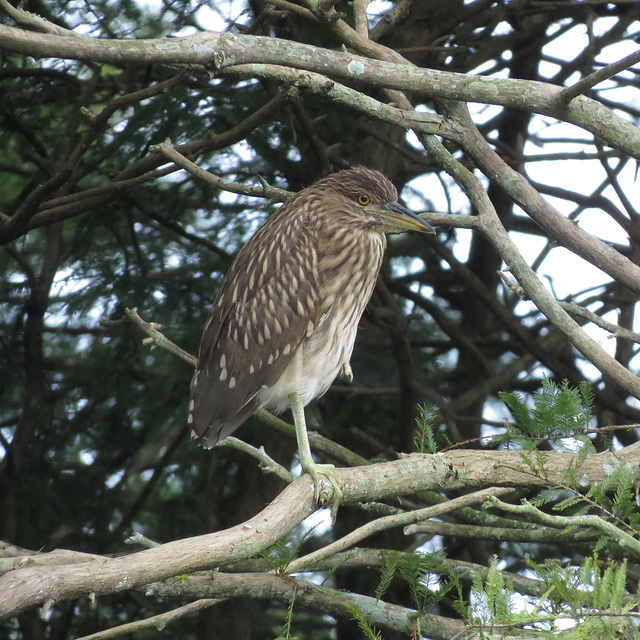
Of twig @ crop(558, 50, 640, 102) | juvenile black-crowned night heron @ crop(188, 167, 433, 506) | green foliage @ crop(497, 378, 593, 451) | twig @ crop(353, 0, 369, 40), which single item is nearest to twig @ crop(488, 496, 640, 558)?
green foliage @ crop(497, 378, 593, 451)

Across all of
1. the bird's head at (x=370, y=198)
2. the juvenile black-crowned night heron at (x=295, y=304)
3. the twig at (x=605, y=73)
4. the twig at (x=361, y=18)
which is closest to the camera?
the twig at (x=605, y=73)

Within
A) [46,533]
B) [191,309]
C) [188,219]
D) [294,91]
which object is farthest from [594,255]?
[46,533]

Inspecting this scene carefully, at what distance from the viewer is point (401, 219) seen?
12.0 ft

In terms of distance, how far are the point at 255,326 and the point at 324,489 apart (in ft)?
3.11

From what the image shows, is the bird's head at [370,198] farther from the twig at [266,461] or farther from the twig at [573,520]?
the twig at [573,520]

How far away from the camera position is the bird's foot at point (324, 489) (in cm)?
288

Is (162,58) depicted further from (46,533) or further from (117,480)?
(117,480)

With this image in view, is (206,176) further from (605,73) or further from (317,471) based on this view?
(605,73)

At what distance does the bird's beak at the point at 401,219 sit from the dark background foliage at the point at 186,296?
2.04 ft

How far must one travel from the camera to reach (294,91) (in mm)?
3031

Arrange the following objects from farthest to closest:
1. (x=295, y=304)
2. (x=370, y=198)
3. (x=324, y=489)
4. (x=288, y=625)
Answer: (x=370, y=198) < (x=295, y=304) < (x=324, y=489) < (x=288, y=625)

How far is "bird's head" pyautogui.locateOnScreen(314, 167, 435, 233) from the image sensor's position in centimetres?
376

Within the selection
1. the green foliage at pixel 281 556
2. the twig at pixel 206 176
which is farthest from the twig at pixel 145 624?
the twig at pixel 206 176

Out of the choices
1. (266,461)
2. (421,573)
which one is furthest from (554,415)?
(266,461)
